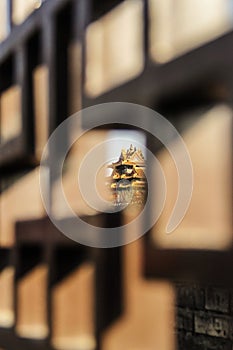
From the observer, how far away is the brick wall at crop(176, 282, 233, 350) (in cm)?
234

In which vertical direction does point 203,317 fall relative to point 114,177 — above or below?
below

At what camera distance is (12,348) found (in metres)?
3.88

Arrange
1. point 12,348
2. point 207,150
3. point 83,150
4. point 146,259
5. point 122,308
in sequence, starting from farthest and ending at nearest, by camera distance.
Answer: point 12,348 < point 83,150 < point 122,308 < point 146,259 < point 207,150

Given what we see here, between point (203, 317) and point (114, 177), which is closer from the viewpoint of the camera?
point (203, 317)

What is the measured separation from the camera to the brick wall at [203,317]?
7.68 feet

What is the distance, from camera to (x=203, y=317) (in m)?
2.44

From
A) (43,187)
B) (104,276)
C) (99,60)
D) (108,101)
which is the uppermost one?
(99,60)

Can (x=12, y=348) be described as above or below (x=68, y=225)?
below

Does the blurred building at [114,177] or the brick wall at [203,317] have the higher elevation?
the blurred building at [114,177]

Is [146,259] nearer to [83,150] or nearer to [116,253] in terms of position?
[116,253]

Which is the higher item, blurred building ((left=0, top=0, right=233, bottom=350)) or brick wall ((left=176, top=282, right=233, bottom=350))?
blurred building ((left=0, top=0, right=233, bottom=350))

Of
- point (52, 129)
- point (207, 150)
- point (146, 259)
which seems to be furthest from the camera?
point (52, 129)

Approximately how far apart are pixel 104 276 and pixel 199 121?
94cm

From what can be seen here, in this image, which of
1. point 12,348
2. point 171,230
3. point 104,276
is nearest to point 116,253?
point 104,276
